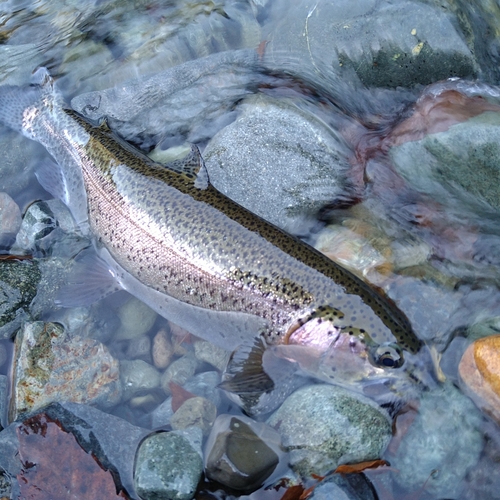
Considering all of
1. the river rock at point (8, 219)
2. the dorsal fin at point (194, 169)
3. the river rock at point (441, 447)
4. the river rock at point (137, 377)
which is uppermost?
the dorsal fin at point (194, 169)

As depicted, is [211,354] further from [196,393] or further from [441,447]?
[441,447]

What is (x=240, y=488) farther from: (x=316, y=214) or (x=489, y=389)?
(x=316, y=214)

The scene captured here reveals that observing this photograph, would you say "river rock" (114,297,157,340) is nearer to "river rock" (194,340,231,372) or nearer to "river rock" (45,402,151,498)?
"river rock" (194,340,231,372)

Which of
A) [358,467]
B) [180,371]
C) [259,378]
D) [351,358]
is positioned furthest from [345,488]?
[180,371]

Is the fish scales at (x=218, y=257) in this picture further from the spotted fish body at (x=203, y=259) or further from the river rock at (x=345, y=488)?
the river rock at (x=345, y=488)

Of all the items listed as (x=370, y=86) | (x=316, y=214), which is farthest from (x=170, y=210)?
(x=370, y=86)

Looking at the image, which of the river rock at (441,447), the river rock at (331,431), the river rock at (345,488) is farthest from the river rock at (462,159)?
the river rock at (345,488)

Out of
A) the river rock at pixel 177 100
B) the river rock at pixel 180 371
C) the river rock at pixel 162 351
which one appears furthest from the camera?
the river rock at pixel 177 100

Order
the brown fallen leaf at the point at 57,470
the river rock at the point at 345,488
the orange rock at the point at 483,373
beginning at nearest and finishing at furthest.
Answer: the river rock at the point at 345,488 < the orange rock at the point at 483,373 < the brown fallen leaf at the point at 57,470
